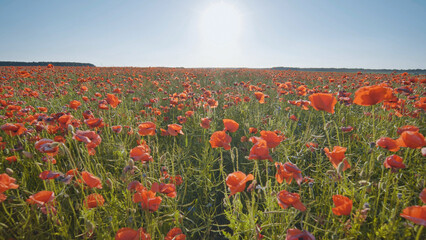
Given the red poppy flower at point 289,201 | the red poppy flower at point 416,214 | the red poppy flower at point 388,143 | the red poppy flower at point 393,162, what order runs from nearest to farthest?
the red poppy flower at point 416,214 → the red poppy flower at point 289,201 → the red poppy flower at point 393,162 → the red poppy flower at point 388,143

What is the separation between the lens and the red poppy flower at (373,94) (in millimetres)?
1152

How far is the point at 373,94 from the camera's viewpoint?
1.18 metres

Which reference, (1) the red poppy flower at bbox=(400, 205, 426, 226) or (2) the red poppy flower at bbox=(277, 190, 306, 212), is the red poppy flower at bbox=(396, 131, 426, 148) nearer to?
(1) the red poppy flower at bbox=(400, 205, 426, 226)

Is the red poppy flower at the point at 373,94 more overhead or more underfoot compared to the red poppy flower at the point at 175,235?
more overhead

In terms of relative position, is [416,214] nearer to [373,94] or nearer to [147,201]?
[373,94]

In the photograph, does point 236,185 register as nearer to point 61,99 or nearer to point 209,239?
point 209,239

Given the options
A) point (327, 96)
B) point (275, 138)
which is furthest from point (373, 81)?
point (275, 138)

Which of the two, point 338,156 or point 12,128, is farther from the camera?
point 12,128

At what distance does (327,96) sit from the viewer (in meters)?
1.22

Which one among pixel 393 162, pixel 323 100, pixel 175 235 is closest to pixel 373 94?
pixel 323 100

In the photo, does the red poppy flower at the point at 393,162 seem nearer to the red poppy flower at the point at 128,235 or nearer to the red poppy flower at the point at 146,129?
the red poppy flower at the point at 128,235

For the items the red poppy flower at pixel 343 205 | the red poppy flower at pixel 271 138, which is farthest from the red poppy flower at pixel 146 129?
the red poppy flower at pixel 343 205

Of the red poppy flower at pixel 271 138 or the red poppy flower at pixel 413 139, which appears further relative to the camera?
the red poppy flower at pixel 271 138

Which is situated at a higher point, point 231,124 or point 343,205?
point 231,124
